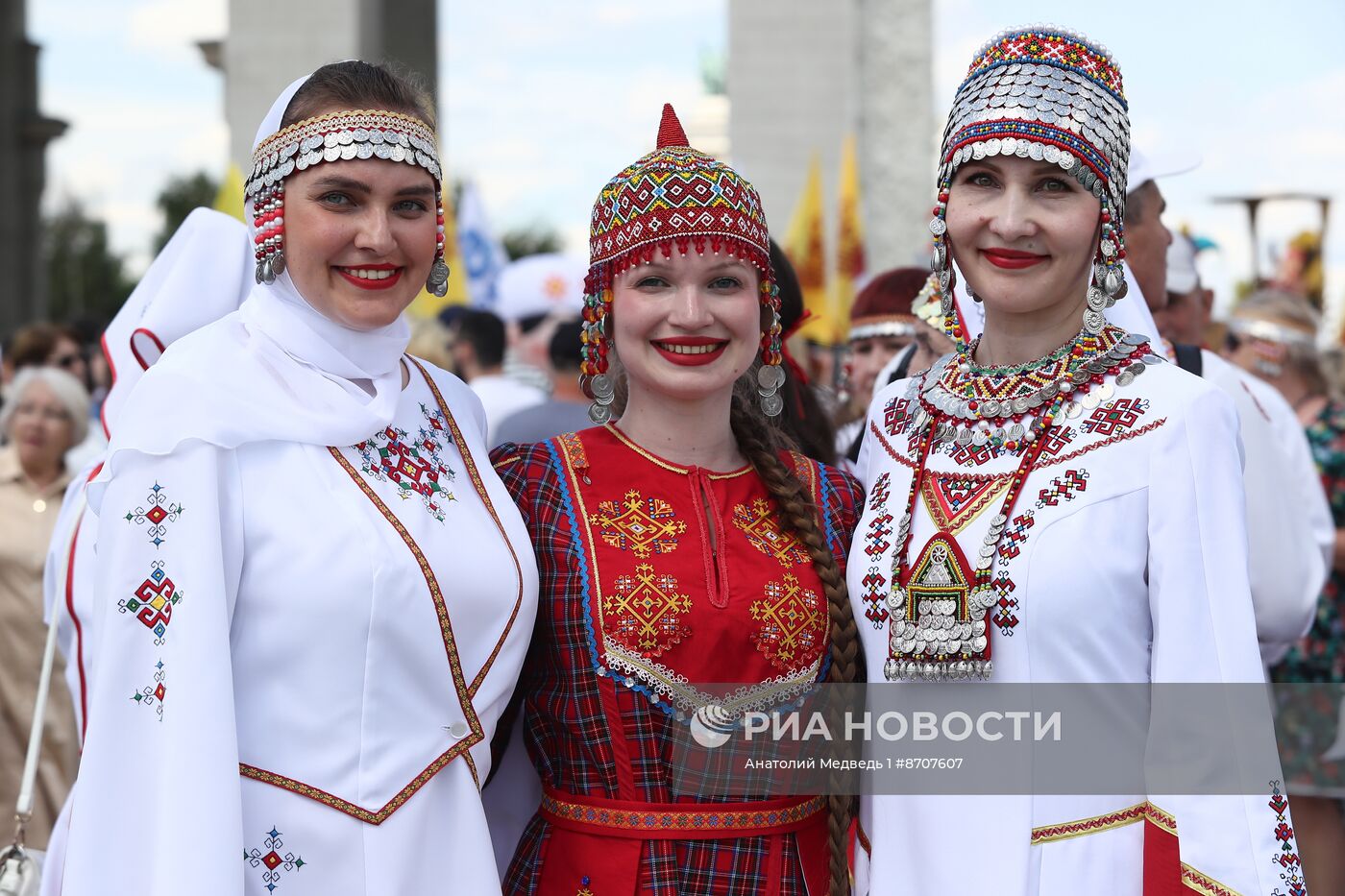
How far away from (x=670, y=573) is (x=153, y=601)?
39.1 inches

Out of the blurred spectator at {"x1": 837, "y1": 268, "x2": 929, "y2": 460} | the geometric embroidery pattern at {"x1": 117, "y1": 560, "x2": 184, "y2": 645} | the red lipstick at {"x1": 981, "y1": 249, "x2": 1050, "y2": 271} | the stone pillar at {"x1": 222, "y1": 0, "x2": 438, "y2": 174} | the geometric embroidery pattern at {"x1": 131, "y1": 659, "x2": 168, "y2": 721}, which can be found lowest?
the geometric embroidery pattern at {"x1": 131, "y1": 659, "x2": 168, "y2": 721}

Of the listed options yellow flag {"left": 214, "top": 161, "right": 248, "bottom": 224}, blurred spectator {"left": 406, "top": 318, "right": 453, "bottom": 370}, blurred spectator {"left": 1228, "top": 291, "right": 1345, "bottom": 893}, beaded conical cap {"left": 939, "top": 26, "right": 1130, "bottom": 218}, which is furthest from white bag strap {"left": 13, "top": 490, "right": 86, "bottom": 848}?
yellow flag {"left": 214, "top": 161, "right": 248, "bottom": 224}

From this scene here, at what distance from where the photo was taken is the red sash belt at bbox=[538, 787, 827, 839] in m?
2.97

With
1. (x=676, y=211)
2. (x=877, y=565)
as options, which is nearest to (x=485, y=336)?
(x=676, y=211)

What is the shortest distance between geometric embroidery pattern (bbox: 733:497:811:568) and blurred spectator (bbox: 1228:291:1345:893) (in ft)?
10.1

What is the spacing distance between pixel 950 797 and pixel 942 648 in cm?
28

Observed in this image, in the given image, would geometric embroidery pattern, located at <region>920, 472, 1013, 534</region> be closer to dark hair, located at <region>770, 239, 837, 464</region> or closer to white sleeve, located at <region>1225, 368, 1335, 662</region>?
dark hair, located at <region>770, 239, 837, 464</region>

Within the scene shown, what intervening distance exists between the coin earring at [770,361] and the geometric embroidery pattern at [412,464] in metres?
0.75

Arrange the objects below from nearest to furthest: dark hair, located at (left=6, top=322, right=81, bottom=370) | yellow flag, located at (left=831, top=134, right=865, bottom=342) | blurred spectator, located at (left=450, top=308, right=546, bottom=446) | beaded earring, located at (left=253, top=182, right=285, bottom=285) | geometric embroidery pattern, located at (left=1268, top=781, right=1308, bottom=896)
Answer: geometric embroidery pattern, located at (left=1268, top=781, right=1308, bottom=896)
beaded earring, located at (left=253, top=182, right=285, bottom=285)
blurred spectator, located at (left=450, top=308, right=546, bottom=446)
dark hair, located at (left=6, top=322, right=81, bottom=370)
yellow flag, located at (left=831, top=134, right=865, bottom=342)

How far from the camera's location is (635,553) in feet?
10.00

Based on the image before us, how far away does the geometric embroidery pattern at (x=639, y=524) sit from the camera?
→ 3.06 m

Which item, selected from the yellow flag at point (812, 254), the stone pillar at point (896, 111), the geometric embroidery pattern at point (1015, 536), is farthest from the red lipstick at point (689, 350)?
the stone pillar at point (896, 111)

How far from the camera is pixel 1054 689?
261 centimetres

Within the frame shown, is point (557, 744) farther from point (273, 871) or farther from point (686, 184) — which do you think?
point (686, 184)
